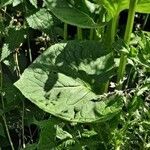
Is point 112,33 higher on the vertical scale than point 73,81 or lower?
higher

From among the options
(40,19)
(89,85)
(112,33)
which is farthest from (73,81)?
(40,19)

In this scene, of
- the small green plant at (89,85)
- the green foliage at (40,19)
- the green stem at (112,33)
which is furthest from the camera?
the green foliage at (40,19)

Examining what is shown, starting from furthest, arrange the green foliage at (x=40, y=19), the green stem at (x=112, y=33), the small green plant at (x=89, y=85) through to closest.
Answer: the green foliage at (x=40, y=19), the green stem at (x=112, y=33), the small green plant at (x=89, y=85)

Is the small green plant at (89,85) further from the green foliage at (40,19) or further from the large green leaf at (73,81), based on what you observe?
the green foliage at (40,19)

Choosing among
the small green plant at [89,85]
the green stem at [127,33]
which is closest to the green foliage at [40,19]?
the small green plant at [89,85]

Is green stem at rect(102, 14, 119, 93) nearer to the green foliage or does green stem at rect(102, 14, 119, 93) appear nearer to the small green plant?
the small green plant

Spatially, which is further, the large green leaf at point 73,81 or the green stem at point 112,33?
the green stem at point 112,33

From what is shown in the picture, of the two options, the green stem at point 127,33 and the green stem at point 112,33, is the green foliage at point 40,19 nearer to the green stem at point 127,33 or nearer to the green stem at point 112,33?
the green stem at point 112,33

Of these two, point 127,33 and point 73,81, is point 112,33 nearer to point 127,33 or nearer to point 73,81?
point 127,33

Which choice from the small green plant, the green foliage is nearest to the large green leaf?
the small green plant

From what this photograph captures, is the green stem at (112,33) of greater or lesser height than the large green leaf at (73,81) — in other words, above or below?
above
